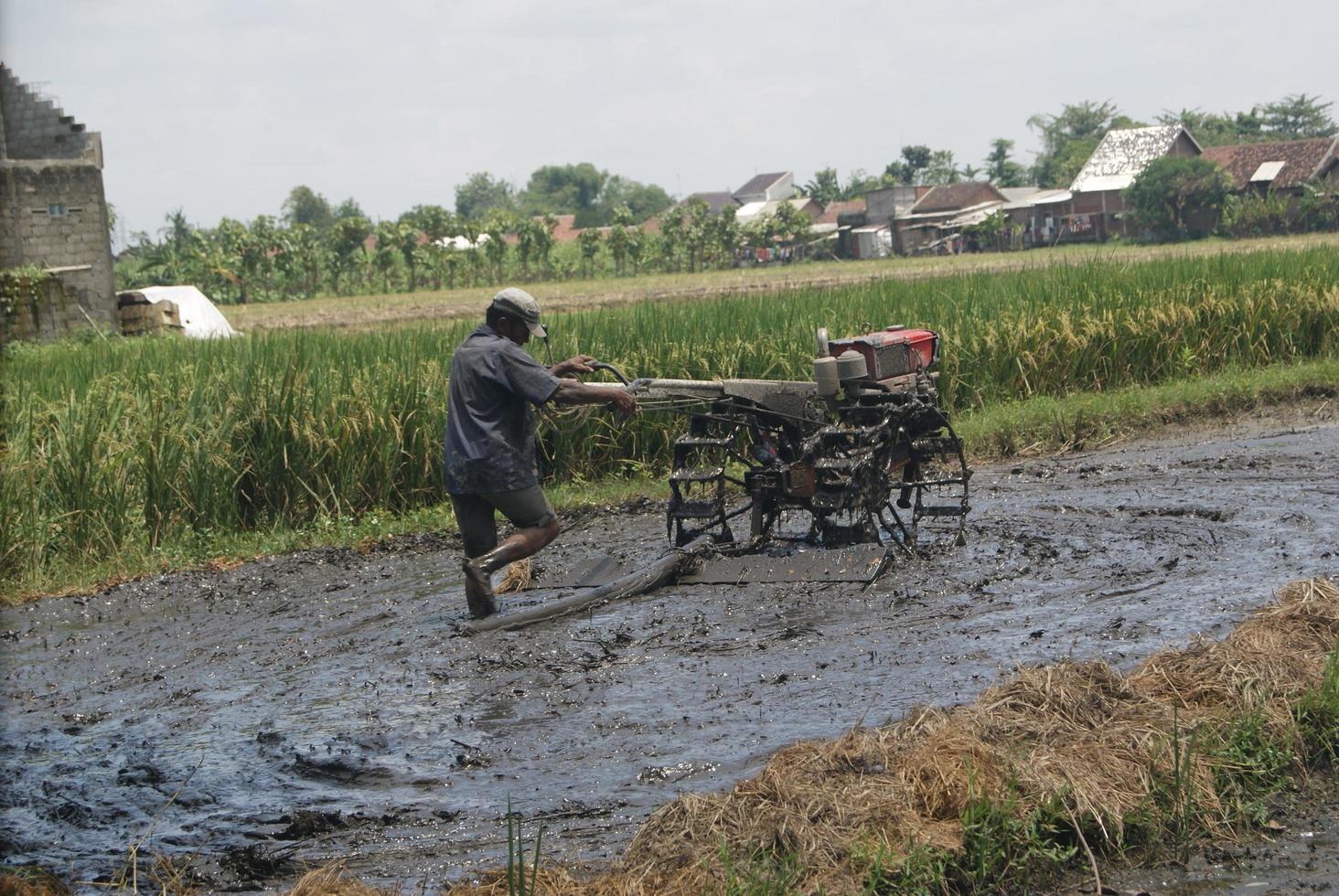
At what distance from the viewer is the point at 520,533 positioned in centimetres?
729

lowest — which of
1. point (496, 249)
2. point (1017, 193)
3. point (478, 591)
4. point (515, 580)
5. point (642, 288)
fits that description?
point (515, 580)

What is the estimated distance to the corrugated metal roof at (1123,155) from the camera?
58250 millimetres

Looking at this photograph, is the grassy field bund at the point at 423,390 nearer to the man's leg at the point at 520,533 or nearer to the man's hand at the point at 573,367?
the man's hand at the point at 573,367

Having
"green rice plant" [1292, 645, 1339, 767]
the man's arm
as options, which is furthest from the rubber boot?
"green rice plant" [1292, 645, 1339, 767]

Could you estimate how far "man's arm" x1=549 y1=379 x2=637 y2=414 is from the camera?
6895 millimetres

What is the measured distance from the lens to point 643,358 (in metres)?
12.6

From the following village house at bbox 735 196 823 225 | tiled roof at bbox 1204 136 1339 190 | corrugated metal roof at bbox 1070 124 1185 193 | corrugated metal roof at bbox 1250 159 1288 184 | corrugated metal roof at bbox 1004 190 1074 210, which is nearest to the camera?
tiled roof at bbox 1204 136 1339 190

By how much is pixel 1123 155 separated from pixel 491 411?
58633 mm

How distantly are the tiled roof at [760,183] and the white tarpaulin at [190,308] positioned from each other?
84350 mm

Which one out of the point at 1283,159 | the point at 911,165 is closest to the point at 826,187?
the point at 911,165

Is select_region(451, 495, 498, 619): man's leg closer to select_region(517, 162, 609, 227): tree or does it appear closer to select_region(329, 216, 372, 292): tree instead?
select_region(329, 216, 372, 292): tree

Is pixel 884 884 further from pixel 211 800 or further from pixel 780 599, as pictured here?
pixel 780 599

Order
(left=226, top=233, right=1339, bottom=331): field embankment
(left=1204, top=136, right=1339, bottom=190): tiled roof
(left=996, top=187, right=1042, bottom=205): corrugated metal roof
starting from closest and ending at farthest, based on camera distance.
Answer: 1. (left=226, top=233, right=1339, bottom=331): field embankment
2. (left=1204, top=136, right=1339, bottom=190): tiled roof
3. (left=996, top=187, right=1042, bottom=205): corrugated metal roof

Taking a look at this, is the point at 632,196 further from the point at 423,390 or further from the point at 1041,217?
the point at 423,390
